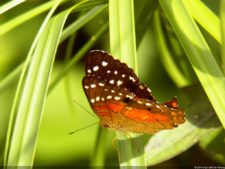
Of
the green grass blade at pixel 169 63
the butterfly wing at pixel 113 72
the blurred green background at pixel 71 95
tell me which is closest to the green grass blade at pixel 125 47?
the butterfly wing at pixel 113 72

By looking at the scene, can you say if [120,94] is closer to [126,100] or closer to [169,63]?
[126,100]

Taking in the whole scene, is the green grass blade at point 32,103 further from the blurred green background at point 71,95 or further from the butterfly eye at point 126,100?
the blurred green background at point 71,95

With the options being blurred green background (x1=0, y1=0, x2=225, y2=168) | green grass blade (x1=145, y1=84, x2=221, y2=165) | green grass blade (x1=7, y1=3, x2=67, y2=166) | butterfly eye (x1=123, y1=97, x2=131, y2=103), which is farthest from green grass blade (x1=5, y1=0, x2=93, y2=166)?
blurred green background (x1=0, y1=0, x2=225, y2=168)

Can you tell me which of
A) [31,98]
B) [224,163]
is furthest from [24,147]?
[224,163]

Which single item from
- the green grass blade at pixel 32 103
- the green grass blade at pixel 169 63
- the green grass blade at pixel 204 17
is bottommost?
the green grass blade at pixel 32 103

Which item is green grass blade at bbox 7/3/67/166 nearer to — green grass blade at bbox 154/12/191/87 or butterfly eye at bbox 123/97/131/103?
butterfly eye at bbox 123/97/131/103
